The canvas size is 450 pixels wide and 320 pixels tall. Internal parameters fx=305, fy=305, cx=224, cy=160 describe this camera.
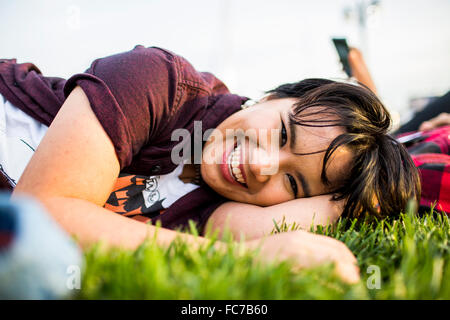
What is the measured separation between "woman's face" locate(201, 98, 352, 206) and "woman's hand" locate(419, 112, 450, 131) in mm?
2219

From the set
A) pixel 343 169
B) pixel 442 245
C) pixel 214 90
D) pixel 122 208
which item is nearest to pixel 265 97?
pixel 214 90

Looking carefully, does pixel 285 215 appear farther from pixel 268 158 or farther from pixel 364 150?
pixel 364 150

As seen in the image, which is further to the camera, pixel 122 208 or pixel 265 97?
pixel 265 97

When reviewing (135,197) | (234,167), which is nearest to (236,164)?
(234,167)

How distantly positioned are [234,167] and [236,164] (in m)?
0.02

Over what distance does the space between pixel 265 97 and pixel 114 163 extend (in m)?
0.97

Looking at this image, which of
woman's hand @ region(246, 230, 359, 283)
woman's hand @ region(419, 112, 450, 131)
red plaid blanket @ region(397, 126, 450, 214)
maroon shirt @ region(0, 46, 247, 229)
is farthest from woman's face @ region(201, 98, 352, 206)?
woman's hand @ region(419, 112, 450, 131)

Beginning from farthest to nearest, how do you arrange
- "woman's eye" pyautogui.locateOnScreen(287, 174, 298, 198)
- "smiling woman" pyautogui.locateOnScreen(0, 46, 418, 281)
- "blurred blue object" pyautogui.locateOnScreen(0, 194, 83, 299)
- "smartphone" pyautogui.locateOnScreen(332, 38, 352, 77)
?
"smartphone" pyautogui.locateOnScreen(332, 38, 352, 77) → "woman's eye" pyautogui.locateOnScreen(287, 174, 298, 198) → "smiling woman" pyautogui.locateOnScreen(0, 46, 418, 281) → "blurred blue object" pyautogui.locateOnScreen(0, 194, 83, 299)

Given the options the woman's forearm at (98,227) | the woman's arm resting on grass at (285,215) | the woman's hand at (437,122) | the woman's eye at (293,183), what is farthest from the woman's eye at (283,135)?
the woman's hand at (437,122)

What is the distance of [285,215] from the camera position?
123 centimetres

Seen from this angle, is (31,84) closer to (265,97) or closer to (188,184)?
(188,184)

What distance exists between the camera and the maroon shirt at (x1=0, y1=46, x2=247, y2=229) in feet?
3.34

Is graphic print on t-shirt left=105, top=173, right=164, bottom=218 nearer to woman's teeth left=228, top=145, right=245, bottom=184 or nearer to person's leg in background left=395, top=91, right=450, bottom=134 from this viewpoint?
woman's teeth left=228, top=145, right=245, bottom=184
